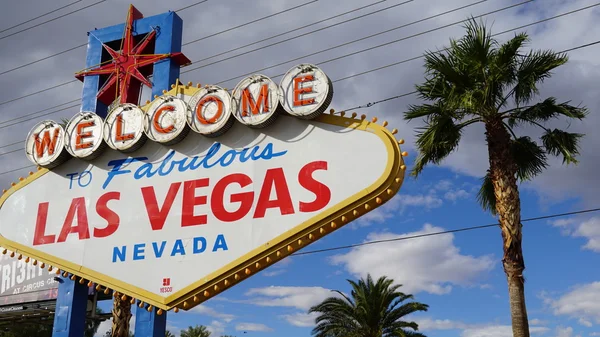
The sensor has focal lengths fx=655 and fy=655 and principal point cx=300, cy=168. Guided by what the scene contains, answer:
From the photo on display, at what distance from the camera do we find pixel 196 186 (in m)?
14.3

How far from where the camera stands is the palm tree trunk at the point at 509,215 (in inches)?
512

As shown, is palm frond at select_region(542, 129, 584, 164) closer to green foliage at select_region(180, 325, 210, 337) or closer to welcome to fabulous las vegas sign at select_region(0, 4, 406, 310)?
welcome to fabulous las vegas sign at select_region(0, 4, 406, 310)

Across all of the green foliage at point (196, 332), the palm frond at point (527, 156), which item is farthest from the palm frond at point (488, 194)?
the green foliage at point (196, 332)

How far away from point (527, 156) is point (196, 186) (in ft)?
26.9

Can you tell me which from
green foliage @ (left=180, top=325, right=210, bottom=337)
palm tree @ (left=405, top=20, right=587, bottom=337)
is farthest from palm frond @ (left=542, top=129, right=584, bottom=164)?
green foliage @ (left=180, top=325, right=210, bottom=337)

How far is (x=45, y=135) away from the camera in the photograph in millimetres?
16078

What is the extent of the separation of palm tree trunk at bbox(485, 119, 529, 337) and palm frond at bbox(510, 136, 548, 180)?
1.69 metres

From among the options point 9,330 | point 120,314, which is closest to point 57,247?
point 120,314

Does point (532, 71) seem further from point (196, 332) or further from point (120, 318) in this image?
point (196, 332)

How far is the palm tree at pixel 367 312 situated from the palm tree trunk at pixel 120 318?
1560 centimetres

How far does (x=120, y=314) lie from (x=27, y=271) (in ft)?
67.2

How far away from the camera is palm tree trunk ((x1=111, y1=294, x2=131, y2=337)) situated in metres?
15.5

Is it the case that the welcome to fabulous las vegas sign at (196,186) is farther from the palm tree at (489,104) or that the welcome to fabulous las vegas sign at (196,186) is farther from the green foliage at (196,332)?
the green foliage at (196,332)

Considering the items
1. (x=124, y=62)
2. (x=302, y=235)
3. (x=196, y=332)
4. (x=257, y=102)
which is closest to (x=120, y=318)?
(x=302, y=235)
